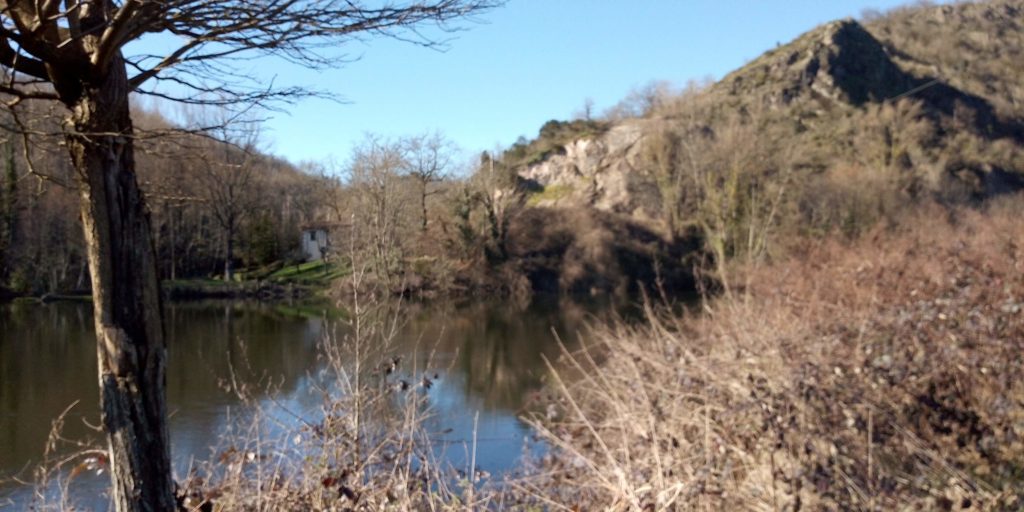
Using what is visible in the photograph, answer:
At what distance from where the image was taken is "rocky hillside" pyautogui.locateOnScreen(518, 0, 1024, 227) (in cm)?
3291

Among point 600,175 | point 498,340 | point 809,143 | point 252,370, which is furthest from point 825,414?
point 600,175

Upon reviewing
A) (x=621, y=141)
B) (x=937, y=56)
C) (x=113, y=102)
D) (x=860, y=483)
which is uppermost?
(x=937, y=56)

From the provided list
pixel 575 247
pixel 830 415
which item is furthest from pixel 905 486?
pixel 575 247

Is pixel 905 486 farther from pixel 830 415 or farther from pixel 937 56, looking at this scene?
pixel 937 56

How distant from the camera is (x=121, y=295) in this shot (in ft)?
10.0

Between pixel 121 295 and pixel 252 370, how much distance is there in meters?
11.1

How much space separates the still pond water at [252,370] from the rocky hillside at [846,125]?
40.1ft

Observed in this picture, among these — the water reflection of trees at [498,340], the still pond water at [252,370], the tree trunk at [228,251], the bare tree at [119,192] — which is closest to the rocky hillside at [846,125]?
the water reflection of trees at [498,340]

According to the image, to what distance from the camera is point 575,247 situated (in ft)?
121

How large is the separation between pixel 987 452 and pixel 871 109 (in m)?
46.2

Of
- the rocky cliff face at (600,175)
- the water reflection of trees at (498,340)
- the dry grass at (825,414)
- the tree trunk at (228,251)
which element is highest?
the rocky cliff face at (600,175)

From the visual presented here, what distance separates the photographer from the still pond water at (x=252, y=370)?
29.2 ft

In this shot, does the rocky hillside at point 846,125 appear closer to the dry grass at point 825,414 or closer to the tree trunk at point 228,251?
the dry grass at point 825,414

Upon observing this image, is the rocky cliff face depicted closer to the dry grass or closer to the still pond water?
the still pond water
